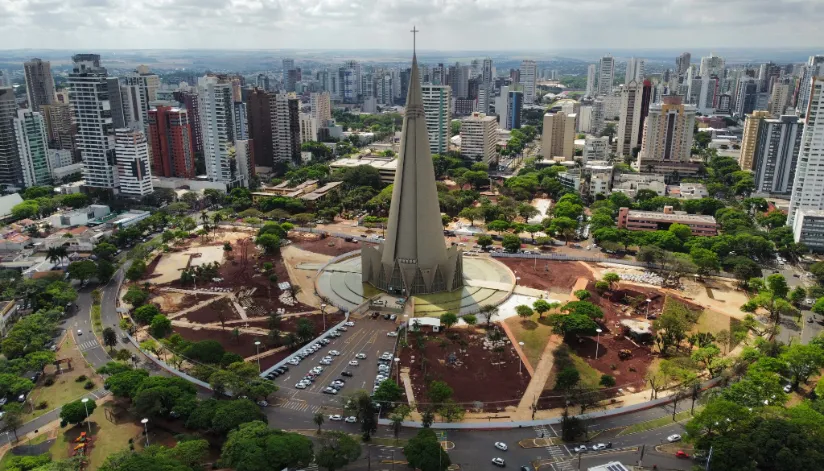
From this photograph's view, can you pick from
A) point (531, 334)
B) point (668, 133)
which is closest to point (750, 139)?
point (668, 133)

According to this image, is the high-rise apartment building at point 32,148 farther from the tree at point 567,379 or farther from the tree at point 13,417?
the tree at point 567,379

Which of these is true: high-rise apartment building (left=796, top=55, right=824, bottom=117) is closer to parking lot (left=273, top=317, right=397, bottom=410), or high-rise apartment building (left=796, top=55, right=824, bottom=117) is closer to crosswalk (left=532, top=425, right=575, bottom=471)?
parking lot (left=273, top=317, right=397, bottom=410)

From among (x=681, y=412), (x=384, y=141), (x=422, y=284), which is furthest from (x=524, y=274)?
(x=384, y=141)

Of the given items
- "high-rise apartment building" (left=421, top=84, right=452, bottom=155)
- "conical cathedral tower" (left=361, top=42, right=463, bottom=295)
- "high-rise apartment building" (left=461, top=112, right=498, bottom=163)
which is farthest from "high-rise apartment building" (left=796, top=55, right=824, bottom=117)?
"conical cathedral tower" (left=361, top=42, right=463, bottom=295)

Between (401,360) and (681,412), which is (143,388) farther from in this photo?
(681,412)

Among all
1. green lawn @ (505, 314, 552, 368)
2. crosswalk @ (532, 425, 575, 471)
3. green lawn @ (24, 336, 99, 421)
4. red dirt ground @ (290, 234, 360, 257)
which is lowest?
green lawn @ (24, 336, 99, 421)
